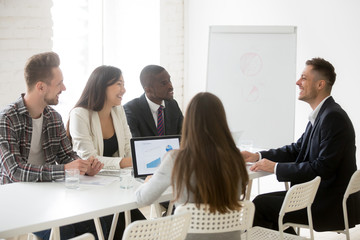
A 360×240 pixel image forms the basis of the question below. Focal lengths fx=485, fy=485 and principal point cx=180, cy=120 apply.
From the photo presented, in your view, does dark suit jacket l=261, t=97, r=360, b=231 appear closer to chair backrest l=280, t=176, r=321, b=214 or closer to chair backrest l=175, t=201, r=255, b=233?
chair backrest l=280, t=176, r=321, b=214

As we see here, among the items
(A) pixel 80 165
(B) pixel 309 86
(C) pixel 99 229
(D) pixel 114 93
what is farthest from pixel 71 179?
(B) pixel 309 86

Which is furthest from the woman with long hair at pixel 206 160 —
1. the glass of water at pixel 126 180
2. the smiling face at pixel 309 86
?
the smiling face at pixel 309 86

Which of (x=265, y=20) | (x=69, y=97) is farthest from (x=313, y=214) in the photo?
(x=69, y=97)

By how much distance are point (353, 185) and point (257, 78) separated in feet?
6.14

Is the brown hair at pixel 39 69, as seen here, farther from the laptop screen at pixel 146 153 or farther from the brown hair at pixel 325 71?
the brown hair at pixel 325 71

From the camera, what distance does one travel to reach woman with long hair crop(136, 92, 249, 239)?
6.62ft

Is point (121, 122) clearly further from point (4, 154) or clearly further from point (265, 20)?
point (265, 20)

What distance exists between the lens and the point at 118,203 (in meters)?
2.23

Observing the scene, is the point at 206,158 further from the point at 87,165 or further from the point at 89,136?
the point at 89,136

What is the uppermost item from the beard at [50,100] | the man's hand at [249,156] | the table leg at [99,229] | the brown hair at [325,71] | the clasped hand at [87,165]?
the brown hair at [325,71]

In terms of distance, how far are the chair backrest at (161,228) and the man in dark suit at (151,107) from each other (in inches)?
63.6

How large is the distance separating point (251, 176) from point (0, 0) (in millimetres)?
2345

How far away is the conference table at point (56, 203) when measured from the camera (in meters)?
1.97

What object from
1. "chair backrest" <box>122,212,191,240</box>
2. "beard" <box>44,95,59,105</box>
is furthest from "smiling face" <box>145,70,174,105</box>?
"chair backrest" <box>122,212,191,240</box>
